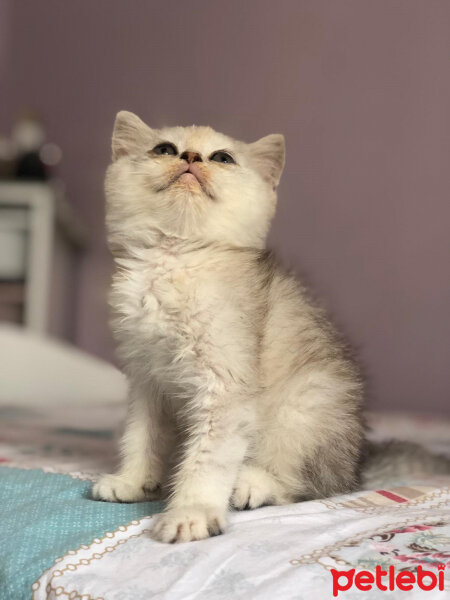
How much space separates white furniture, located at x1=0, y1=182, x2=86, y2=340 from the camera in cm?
309

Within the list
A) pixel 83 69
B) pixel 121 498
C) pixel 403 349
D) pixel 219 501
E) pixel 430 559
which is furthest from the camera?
pixel 83 69

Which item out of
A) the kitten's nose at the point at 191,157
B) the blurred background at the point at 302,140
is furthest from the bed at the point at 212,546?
the blurred background at the point at 302,140

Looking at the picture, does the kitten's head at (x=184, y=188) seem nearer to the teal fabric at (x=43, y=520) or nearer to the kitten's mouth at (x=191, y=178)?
Answer: the kitten's mouth at (x=191, y=178)

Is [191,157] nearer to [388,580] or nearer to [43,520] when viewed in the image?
[43,520]

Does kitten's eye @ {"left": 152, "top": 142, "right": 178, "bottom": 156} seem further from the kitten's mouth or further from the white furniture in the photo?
the white furniture

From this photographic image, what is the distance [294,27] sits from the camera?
3.29 meters

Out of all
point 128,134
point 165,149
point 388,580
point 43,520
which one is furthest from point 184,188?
point 388,580

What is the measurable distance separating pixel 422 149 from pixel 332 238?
570 mm

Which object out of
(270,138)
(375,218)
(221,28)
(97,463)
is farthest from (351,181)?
(97,463)

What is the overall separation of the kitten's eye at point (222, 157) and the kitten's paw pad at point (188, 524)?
65cm

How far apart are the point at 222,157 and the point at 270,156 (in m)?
0.14

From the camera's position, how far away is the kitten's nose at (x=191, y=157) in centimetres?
124

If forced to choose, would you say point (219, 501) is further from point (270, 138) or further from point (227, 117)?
point (227, 117)

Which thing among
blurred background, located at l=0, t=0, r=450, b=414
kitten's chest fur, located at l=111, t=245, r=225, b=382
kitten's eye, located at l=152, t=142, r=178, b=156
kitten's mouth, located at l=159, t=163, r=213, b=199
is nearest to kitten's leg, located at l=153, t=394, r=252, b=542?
kitten's chest fur, located at l=111, t=245, r=225, b=382
